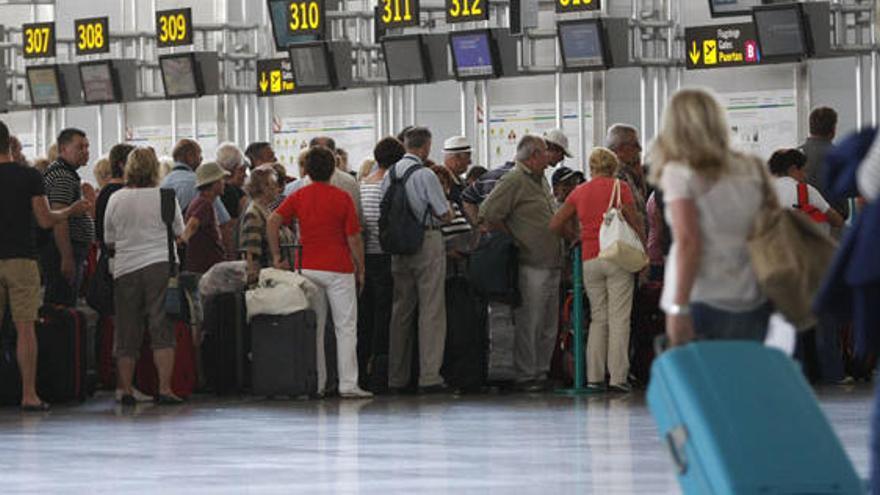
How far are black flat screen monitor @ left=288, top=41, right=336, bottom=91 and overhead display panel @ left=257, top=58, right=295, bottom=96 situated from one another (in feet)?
1.17

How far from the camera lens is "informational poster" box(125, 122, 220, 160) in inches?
1310

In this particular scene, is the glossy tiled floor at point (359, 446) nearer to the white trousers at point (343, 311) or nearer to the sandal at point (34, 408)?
the sandal at point (34, 408)

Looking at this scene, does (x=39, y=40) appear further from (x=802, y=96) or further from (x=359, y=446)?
(x=359, y=446)

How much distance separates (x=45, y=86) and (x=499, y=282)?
20446 millimetres

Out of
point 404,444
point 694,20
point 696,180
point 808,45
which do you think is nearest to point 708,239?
point 696,180

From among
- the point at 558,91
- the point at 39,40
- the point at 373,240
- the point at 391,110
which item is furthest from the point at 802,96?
the point at 39,40

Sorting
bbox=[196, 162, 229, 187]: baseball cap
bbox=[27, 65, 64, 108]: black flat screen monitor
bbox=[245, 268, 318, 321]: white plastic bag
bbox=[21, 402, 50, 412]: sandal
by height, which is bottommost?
bbox=[21, 402, 50, 412]: sandal

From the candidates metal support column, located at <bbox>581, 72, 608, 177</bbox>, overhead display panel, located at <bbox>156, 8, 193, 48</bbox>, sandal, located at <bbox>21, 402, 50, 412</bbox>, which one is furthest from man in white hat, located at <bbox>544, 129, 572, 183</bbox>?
overhead display panel, located at <bbox>156, 8, 193, 48</bbox>

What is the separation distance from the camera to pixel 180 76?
106 feet

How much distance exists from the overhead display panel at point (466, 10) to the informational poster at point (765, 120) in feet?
11.0

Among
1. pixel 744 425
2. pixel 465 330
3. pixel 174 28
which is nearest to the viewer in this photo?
pixel 744 425

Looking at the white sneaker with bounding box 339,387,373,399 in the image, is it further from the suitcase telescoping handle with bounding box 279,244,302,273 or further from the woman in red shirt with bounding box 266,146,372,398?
the suitcase telescoping handle with bounding box 279,244,302,273

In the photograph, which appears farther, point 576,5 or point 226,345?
point 576,5

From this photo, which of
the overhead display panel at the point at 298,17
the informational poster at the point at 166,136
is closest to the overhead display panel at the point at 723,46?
the overhead display panel at the point at 298,17
